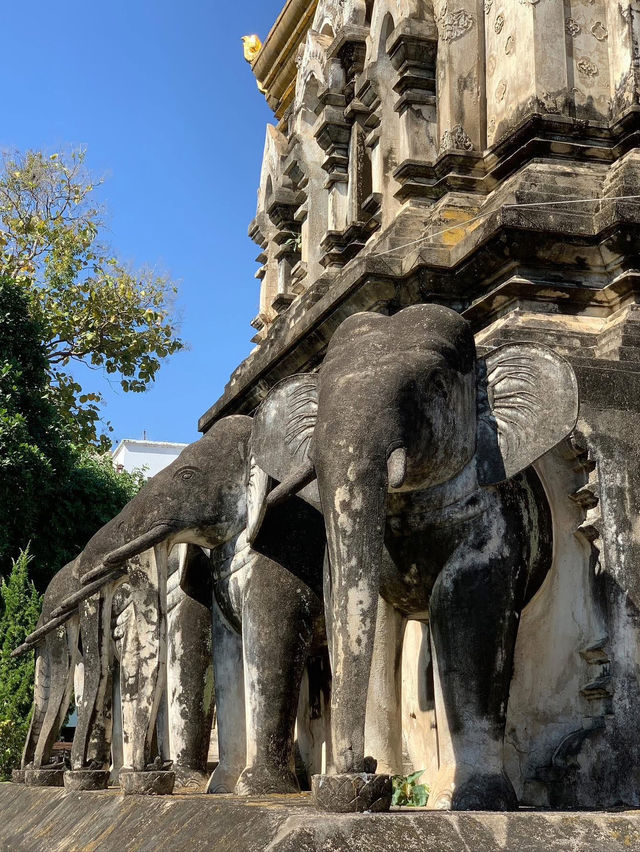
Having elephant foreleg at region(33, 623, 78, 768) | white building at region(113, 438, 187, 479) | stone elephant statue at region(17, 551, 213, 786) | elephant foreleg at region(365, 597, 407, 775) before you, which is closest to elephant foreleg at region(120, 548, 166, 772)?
stone elephant statue at region(17, 551, 213, 786)

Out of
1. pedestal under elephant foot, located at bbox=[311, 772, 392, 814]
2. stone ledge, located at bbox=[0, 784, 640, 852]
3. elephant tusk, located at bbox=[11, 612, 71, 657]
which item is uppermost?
elephant tusk, located at bbox=[11, 612, 71, 657]

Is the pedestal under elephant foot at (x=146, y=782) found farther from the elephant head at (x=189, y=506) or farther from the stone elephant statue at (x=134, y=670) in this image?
the elephant head at (x=189, y=506)

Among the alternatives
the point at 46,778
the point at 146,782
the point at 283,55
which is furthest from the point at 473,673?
the point at 283,55

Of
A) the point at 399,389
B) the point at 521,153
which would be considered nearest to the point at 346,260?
the point at 521,153

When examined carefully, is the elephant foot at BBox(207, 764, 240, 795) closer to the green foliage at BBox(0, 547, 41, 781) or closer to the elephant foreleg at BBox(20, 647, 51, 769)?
the elephant foreleg at BBox(20, 647, 51, 769)

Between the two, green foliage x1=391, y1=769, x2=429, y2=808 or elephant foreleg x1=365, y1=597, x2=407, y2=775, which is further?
elephant foreleg x1=365, y1=597, x2=407, y2=775

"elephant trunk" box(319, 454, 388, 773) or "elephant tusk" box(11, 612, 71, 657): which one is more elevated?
"elephant tusk" box(11, 612, 71, 657)

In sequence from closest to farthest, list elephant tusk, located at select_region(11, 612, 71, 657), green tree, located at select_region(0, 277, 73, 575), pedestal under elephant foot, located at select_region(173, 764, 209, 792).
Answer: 1. pedestal under elephant foot, located at select_region(173, 764, 209, 792)
2. elephant tusk, located at select_region(11, 612, 71, 657)
3. green tree, located at select_region(0, 277, 73, 575)

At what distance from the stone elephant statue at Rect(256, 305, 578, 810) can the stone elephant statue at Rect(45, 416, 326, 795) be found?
0.71 metres

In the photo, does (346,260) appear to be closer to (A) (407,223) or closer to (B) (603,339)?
(A) (407,223)

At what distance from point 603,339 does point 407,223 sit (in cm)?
204

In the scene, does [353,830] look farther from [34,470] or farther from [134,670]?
[34,470]

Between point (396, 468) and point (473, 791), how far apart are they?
1386mm

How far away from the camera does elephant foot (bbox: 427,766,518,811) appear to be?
5.21m
